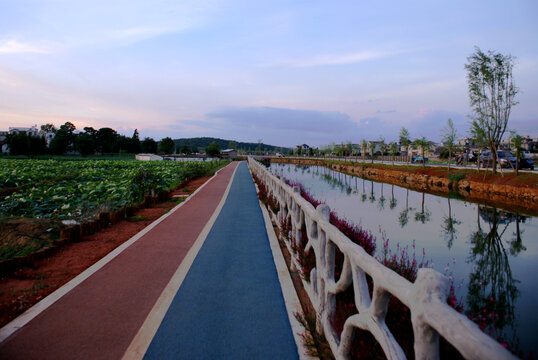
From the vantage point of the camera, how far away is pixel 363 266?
226cm

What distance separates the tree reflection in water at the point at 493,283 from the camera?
5.51 meters

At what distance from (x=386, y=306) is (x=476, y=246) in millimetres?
10795

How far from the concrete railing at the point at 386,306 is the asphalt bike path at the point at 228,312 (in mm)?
570

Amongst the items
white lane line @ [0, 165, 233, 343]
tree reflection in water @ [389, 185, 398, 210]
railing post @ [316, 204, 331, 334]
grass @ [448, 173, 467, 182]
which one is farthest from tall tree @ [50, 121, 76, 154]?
railing post @ [316, 204, 331, 334]

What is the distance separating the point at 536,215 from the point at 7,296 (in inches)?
775

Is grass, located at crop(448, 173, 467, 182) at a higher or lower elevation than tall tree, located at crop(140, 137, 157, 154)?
lower

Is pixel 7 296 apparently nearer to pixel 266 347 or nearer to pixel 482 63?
pixel 266 347

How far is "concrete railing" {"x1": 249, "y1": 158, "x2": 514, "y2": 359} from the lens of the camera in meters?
1.26

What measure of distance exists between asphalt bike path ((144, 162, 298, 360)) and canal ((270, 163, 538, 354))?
2.26 metres

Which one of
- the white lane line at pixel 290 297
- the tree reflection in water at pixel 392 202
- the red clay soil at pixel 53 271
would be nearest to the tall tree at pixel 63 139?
the tree reflection in water at pixel 392 202

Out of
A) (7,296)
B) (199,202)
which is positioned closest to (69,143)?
(199,202)

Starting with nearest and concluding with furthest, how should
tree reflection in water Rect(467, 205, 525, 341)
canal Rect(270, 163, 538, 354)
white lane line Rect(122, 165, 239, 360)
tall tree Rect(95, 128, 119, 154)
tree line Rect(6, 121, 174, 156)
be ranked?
white lane line Rect(122, 165, 239, 360)
tree reflection in water Rect(467, 205, 525, 341)
canal Rect(270, 163, 538, 354)
tree line Rect(6, 121, 174, 156)
tall tree Rect(95, 128, 119, 154)

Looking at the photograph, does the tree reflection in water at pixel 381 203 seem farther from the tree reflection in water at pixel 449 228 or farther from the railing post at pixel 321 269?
the railing post at pixel 321 269

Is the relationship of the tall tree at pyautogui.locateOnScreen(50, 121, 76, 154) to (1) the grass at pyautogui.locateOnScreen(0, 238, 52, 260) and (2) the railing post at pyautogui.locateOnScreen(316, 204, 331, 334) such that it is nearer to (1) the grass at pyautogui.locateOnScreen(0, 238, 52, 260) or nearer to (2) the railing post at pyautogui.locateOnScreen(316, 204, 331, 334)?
(1) the grass at pyautogui.locateOnScreen(0, 238, 52, 260)
